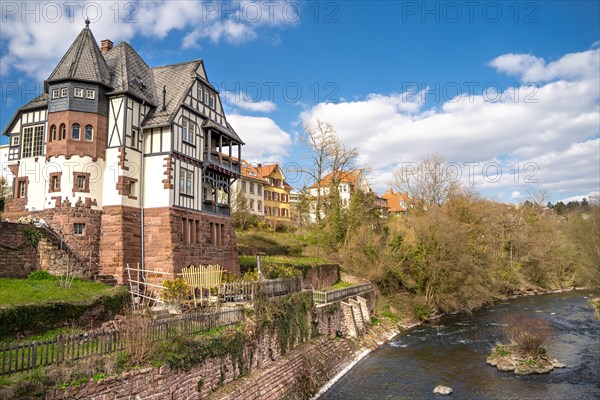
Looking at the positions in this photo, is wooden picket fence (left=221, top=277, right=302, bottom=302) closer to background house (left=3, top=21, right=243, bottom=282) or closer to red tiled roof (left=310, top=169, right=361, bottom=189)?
background house (left=3, top=21, right=243, bottom=282)

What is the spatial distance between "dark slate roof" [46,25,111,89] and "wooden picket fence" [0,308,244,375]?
16353 mm

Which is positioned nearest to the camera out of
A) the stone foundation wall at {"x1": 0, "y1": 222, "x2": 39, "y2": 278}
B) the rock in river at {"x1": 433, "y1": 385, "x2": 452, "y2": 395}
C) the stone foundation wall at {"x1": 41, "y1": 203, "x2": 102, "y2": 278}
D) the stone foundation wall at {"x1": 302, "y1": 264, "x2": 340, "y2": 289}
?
the rock in river at {"x1": 433, "y1": 385, "x2": 452, "y2": 395}

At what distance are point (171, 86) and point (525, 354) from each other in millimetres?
25561

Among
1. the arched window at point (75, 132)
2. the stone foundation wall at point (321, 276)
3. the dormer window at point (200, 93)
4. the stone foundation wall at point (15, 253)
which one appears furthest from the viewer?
the stone foundation wall at point (321, 276)

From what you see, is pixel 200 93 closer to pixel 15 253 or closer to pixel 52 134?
pixel 52 134

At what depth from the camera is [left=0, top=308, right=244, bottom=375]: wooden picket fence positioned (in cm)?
1055

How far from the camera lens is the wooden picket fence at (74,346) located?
10555mm

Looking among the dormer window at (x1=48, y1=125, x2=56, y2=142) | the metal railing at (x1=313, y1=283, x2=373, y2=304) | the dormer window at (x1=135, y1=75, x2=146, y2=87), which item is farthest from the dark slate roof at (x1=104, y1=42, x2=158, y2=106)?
the metal railing at (x1=313, y1=283, x2=373, y2=304)

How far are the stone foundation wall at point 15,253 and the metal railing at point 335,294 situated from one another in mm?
14498

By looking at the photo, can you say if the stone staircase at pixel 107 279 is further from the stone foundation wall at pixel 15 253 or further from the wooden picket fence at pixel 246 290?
the wooden picket fence at pixel 246 290

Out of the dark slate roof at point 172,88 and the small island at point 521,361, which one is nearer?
the small island at point 521,361

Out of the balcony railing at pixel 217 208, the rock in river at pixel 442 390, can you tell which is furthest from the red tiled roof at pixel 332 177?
the rock in river at pixel 442 390

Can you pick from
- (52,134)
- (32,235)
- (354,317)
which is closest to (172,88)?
(52,134)

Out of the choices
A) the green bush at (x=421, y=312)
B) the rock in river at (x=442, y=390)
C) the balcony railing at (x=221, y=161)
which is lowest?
the rock in river at (x=442, y=390)
